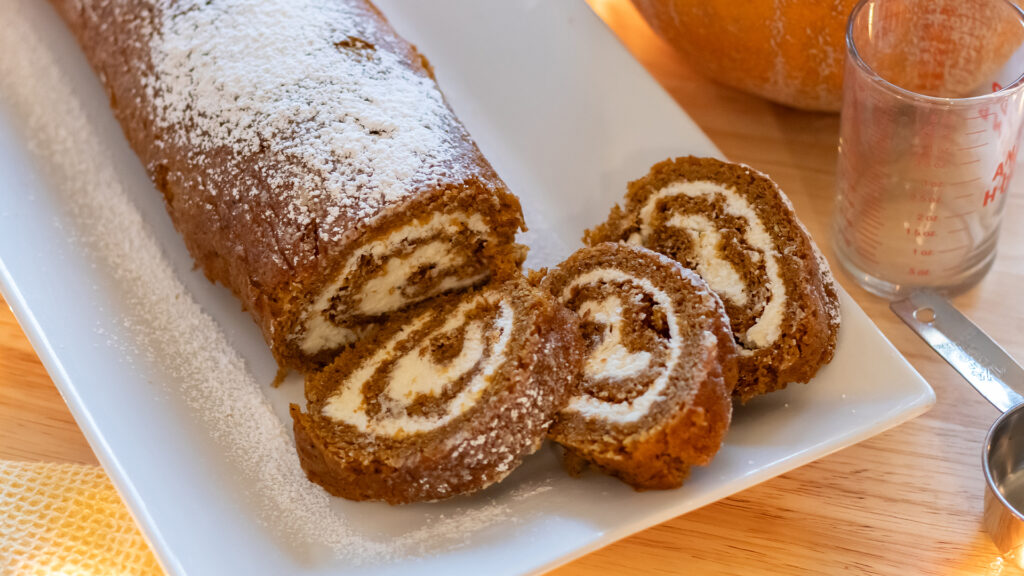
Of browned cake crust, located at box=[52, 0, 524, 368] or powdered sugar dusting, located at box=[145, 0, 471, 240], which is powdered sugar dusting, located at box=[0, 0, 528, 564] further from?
powdered sugar dusting, located at box=[145, 0, 471, 240]

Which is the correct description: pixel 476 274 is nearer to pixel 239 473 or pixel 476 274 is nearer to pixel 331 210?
pixel 331 210

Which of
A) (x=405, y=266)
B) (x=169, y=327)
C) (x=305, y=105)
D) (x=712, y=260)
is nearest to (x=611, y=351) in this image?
(x=712, y=260)

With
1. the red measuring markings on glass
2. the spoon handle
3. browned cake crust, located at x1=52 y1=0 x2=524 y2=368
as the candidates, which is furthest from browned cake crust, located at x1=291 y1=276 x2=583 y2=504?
the red measuring markings on glass

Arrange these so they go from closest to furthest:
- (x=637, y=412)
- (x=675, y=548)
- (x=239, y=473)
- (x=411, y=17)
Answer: (x=637, y=412) → (x=675, y=548) → (x=239, y=473) → (x=411, y=17)

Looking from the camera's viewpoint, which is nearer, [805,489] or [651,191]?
[805,489]

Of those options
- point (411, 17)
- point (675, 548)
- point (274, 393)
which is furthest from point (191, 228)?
point (675, 548)

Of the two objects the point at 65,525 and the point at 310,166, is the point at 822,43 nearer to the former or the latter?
the point at 310,166
